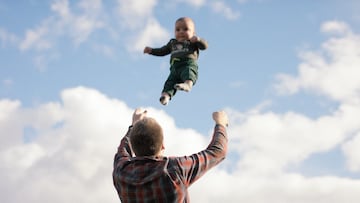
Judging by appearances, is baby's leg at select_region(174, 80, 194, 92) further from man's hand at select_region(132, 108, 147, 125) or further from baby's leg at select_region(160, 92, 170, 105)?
man's hand at select_region(132, 108, 147, 125)

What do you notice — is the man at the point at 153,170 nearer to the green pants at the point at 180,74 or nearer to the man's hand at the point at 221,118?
the man's hand at the point at 221,118

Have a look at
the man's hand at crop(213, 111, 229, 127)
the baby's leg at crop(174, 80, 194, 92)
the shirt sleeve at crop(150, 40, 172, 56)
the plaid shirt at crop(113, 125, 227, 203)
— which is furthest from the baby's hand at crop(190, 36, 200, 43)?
the plaid shirt at crop(113, 125, 227, 203)

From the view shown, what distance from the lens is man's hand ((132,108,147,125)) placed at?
5.55 metres

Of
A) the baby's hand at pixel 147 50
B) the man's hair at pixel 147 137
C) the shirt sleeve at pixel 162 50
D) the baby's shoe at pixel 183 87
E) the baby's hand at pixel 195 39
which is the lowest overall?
the man's hair at pixel 147 137

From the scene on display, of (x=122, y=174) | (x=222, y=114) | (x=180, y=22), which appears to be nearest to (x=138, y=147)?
(x=122, y=174)

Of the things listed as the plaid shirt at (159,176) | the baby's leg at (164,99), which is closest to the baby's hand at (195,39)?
the baby's leg at (164,99)

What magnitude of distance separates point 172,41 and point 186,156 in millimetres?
Result: 4556

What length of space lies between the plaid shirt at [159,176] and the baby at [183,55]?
12.3 ft

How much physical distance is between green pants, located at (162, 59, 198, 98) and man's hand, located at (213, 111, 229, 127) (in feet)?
10.7

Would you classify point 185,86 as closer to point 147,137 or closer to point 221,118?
point 221,118

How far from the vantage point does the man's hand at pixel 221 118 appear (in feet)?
16.6

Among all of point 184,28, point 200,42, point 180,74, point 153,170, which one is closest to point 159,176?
point 153,170

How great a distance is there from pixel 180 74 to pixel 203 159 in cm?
413

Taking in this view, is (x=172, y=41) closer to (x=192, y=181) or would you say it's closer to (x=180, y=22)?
(x=180, y=22)
